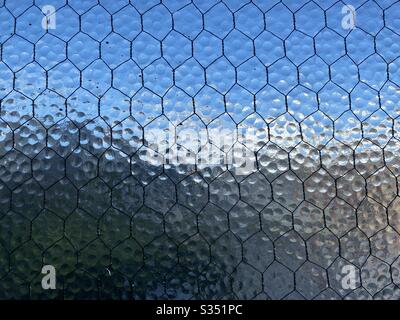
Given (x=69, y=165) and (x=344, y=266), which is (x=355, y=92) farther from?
(x=69, y=165)

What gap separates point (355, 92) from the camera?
0.90m

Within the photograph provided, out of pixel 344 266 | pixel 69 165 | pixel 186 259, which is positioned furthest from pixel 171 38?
pixel 344 266

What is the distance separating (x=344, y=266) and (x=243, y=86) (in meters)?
0.36

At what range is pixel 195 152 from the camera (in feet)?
2.83

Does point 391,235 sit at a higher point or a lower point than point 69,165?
lower

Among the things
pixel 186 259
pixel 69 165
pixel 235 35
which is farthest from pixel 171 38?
pixel 186 259

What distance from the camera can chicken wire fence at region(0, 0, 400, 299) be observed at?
0.84 metres

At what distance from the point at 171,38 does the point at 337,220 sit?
435mm

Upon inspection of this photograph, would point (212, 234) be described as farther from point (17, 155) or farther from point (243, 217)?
point (17, 155)

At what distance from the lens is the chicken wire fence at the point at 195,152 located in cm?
84

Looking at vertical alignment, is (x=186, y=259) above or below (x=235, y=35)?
below
